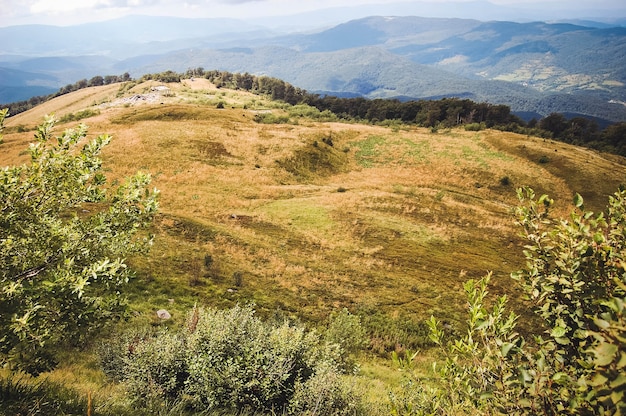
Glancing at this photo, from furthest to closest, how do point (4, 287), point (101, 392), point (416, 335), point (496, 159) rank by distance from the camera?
point (496, 159), point (416, 335), point (101, 392), point (4, 287)

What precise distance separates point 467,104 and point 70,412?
13148cm

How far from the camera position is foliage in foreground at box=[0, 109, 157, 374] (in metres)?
5.64

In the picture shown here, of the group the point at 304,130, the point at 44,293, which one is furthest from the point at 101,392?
the point at 304,130

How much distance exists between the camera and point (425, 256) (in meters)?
30.2

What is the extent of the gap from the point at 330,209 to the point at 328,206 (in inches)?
43.3

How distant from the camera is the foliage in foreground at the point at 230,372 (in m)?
8.61

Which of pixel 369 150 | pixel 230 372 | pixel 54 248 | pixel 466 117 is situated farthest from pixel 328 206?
pixel 466 117

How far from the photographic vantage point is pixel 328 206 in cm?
3956

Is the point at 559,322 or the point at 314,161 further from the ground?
the point at 559,322

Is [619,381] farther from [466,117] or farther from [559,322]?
[466,117]

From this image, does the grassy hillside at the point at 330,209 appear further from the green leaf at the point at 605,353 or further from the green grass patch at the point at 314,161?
the green leaf at the point at 605,353

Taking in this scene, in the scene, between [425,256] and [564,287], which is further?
[425,256]

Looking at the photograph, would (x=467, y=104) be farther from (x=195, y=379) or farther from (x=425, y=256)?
(x=195, y=379)

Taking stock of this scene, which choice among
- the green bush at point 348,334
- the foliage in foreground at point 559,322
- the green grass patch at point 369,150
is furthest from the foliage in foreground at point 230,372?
the green grass patch at point 369,150
